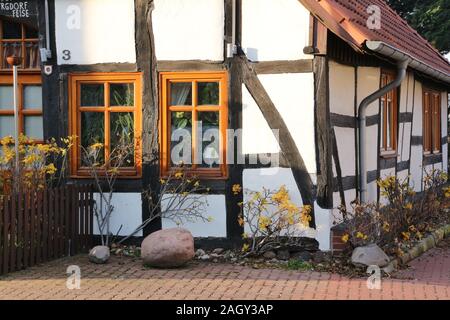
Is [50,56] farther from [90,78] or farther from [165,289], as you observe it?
[165,289]

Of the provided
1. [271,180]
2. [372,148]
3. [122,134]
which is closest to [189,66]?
[122,134]

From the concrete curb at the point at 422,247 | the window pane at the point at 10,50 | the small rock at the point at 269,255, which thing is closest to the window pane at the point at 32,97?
the window pane at the point at 10,50

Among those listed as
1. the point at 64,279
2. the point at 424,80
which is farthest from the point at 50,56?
the point at 424,80

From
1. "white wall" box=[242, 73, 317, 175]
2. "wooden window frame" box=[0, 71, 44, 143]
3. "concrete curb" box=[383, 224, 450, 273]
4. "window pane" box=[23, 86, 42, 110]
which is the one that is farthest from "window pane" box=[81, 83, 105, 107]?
"concrete curb" box=[383, 224, 450, 273]

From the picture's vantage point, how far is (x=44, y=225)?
31.3 feet

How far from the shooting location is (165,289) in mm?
8008

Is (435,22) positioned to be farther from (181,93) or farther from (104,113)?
(104,113)

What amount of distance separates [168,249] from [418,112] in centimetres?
816

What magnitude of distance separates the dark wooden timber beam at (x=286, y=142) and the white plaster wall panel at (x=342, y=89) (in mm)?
745

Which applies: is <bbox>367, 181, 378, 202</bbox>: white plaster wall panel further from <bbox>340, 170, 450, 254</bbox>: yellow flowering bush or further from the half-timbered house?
the half-timbered house

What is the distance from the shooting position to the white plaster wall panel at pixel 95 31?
1043 centimetres

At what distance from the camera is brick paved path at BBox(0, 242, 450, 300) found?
7.77 m

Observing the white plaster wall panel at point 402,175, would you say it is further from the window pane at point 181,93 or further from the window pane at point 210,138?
the window pane at point 181,93

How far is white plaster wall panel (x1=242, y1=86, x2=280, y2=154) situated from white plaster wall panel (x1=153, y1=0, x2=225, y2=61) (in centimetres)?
71
